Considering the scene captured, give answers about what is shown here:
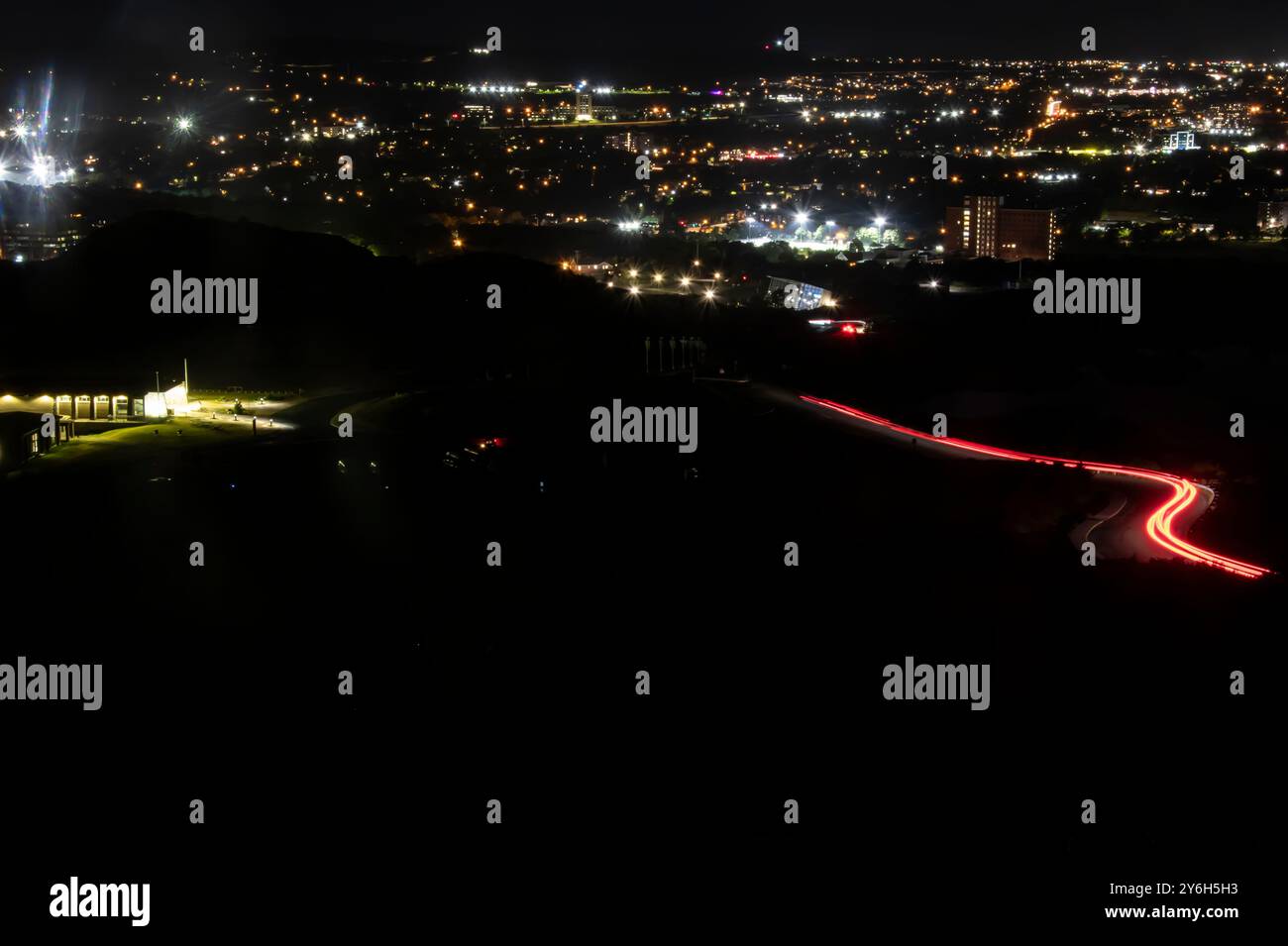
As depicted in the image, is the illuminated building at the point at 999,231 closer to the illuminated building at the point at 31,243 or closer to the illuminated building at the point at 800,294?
the illuminated building at the point at 800,294

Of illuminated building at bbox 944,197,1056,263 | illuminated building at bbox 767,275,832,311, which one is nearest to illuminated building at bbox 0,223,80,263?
illuminated building at bbox 767,275,832,311

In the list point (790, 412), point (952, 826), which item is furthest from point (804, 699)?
point (790, 412)

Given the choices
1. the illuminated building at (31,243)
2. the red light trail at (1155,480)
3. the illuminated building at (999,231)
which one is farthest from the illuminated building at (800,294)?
the illuminated building at (31,243)

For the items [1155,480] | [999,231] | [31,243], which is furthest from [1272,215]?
[31,243]

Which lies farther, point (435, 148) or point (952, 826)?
point (435, 148)
